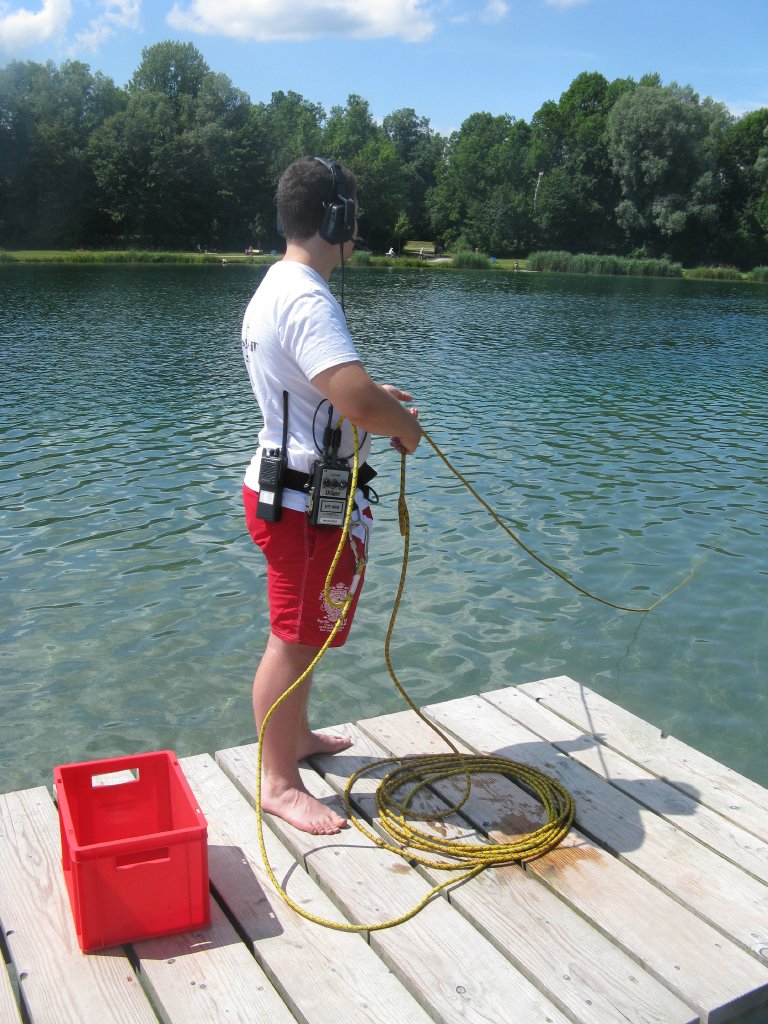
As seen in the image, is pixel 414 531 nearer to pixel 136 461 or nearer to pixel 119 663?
pixel 119 663

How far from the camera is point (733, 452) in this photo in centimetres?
1211

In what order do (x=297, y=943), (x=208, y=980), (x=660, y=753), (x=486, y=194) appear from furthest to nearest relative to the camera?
(x=486, y=194) → (x=660, y=753) → (x=297, y=943) → (x=208, y=980)

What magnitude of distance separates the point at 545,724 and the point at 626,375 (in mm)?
15286

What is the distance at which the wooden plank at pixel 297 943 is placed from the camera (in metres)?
2.56

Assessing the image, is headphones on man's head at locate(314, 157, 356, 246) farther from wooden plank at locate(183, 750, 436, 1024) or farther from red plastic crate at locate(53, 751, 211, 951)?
wooden plank at locate(183, 750, 436, 1024)

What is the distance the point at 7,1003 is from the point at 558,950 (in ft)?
5.18

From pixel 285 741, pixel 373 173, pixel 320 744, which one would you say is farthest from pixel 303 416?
pixel 373 173

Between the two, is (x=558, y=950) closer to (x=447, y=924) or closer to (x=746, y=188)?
(x=447, y=924)

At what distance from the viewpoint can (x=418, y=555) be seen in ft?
25.8

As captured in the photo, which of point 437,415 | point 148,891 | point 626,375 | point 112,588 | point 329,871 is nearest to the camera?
point 148,891

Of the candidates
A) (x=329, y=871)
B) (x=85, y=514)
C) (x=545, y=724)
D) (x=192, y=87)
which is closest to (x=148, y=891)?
(x=329, y=871)

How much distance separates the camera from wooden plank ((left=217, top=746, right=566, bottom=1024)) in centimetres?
258

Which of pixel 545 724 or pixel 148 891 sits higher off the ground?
pixel 148 891

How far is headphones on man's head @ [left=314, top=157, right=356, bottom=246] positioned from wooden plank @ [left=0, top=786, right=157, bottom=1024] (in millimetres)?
2306
